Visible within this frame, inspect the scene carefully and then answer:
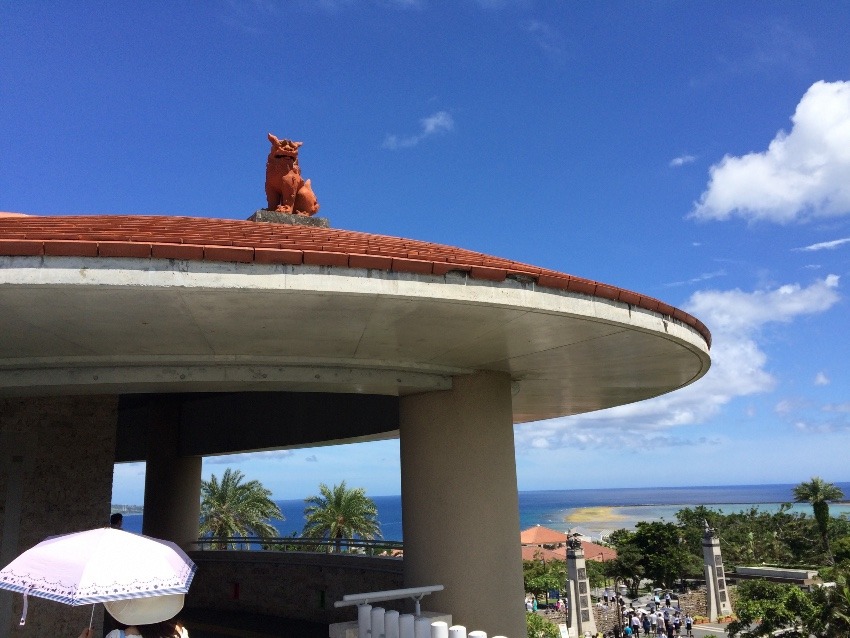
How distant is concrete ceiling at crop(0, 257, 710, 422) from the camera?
503 centimetres

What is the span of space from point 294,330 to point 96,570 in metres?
3.19

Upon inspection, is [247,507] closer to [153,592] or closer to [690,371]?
[690,371]

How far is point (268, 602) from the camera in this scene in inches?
579

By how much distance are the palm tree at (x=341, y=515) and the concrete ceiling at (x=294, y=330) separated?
1377 inches

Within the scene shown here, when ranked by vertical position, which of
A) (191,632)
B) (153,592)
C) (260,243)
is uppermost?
(260,243)

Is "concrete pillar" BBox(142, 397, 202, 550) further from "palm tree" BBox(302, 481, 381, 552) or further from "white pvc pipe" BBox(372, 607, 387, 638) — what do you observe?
"palm tree" BBox(302, 481, 381, 552)

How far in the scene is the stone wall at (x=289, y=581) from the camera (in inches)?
475

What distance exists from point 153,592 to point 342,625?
373cm

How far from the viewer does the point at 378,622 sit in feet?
21.8

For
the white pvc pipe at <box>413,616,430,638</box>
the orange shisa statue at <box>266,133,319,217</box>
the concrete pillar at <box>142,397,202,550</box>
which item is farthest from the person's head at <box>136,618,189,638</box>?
the concrete pillar at <box>142,397,202,550</box>

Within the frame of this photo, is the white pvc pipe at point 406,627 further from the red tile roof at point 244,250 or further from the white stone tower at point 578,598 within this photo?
the white stone tower at point 578,598

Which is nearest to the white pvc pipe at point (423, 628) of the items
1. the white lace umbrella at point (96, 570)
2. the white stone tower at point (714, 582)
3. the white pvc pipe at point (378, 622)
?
the white pvc pipe at point (378, 622)

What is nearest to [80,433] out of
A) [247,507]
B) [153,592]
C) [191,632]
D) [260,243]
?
[191,632]

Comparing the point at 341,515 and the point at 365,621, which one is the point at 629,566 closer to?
the point at 341,515
